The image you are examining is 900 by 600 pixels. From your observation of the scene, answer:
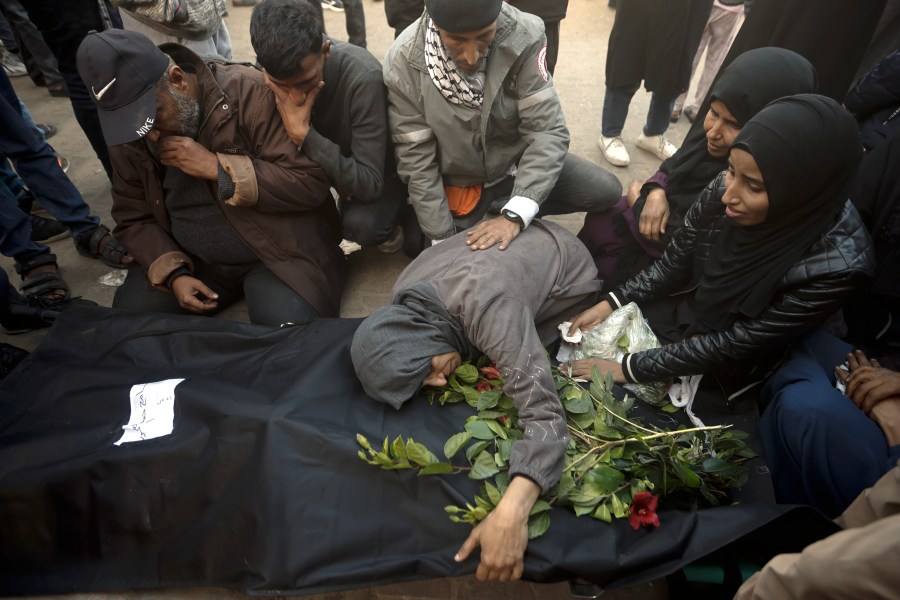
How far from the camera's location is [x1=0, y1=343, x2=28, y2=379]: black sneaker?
2418mm

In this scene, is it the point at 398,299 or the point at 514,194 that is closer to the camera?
the point at 398,299

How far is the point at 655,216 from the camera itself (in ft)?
8.09

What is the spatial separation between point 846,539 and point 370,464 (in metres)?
1.20

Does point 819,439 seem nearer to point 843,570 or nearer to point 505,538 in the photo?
point 843,570

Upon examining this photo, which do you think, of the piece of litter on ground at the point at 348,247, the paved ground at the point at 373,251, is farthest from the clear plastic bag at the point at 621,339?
the piece of litter on ground at the point at 348,247

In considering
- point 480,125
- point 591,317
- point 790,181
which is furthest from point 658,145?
point 790,181

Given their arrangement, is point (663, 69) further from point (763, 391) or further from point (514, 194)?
point (763, 391)

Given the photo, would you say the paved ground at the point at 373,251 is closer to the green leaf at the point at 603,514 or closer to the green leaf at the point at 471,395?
the green leaf at the point at 603,514

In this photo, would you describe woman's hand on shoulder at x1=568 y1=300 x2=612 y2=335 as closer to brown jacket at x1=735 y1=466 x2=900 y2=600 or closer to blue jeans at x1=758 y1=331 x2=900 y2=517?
blue jeans at x1=758 y1=331 x2=900 y2=517

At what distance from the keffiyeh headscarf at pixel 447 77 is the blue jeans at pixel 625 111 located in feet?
5.36

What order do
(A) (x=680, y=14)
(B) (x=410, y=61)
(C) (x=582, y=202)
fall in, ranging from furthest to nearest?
(A) (x=680, y=14) → (C) (x=582, y=202) → (B) (x=410, y=61)

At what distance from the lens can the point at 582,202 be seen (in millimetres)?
2781

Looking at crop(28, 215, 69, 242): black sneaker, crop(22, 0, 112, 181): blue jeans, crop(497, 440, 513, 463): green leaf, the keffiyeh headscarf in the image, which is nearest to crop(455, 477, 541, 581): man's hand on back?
crop(497, 440, 513, 463): green leaf

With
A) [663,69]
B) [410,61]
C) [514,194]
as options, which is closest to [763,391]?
[514,194]
